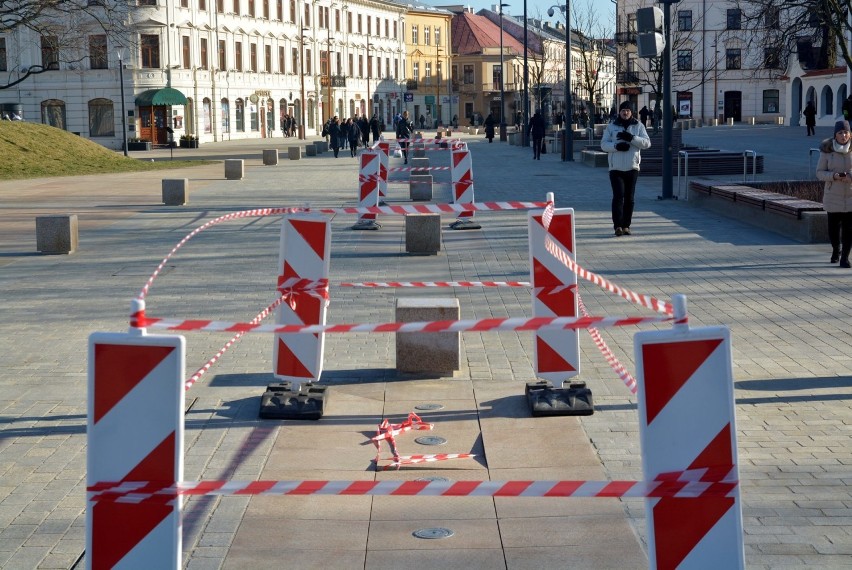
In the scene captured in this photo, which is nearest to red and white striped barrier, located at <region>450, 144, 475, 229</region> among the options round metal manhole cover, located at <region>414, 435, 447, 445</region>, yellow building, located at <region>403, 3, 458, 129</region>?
round metal manhole cover, located at <region>414, 435, 447, 445</region>

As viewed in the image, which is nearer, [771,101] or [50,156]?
[50,156]

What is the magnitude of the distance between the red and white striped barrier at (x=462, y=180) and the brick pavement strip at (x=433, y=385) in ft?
2.34

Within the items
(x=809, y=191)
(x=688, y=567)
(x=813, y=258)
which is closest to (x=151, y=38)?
(x=809, y=191)

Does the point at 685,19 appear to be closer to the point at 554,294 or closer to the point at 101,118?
the point at 101,118

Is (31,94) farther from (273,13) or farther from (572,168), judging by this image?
(572,168)

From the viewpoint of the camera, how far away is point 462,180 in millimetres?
19219

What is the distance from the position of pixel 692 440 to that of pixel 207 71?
73.8 metres

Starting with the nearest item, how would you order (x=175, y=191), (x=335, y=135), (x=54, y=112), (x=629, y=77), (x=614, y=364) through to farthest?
(x=614, y=364), (x=175, y=191), (x=335, y=135), (x=629, y=77), (x=54, y=112)

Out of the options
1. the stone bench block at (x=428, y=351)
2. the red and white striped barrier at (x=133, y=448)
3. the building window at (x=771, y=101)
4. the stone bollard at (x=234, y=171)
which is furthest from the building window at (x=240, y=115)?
the red and white striped barrier at (x=133, y=448)

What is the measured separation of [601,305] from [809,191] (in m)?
10.5

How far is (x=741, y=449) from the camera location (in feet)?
21.6

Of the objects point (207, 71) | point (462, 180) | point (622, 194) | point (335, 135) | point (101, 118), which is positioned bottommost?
point (622, 194)

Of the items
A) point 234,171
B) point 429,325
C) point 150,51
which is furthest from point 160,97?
point 429,325

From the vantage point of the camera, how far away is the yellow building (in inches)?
4402
